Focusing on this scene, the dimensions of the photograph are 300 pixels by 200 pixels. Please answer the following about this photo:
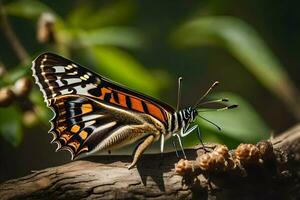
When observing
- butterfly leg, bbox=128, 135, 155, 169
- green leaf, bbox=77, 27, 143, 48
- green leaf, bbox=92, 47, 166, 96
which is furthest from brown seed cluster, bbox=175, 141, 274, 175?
green leaf, bbox=77, 27, 143, 48

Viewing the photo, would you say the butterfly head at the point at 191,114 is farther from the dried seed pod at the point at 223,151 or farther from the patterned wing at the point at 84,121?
the dried seed pod at the point at 223,151

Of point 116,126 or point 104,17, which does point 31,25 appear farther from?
point 116,126

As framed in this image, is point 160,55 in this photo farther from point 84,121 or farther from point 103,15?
point 84,121

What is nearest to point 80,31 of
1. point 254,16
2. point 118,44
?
point 118,44

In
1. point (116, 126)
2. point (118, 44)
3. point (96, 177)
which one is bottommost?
point (96, 177)

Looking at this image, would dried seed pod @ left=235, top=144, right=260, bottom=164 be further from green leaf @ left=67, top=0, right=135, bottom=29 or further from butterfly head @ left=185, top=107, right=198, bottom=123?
green leaf @ left=67, top=0, right=135, bottom=29

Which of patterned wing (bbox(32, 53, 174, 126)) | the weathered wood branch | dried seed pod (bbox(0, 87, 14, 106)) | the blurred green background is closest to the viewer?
the weathered wood branch
